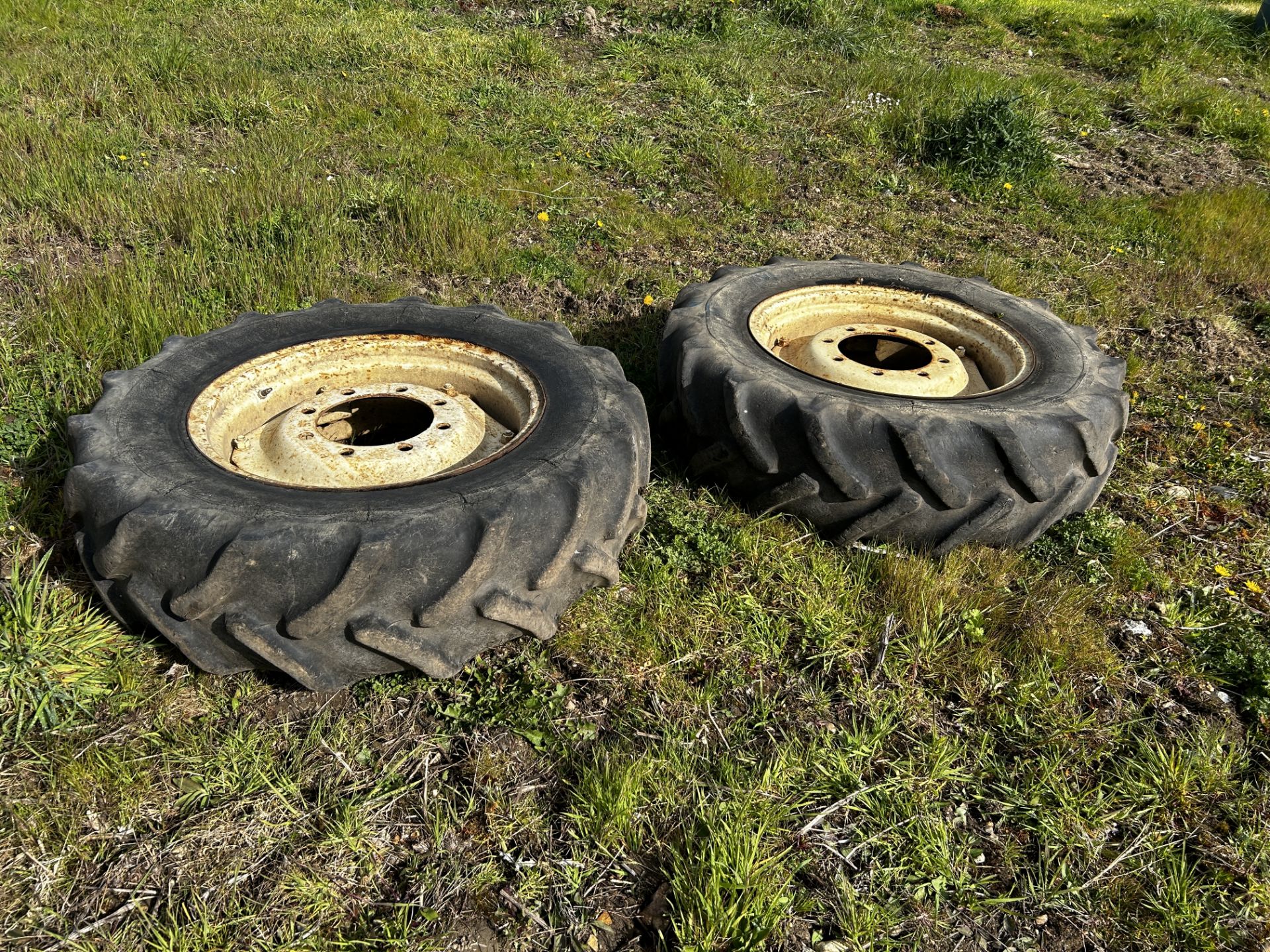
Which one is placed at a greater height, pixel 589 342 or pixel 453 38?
pixel 453 38

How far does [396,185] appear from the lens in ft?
17.4

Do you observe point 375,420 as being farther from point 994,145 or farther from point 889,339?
point 994,145

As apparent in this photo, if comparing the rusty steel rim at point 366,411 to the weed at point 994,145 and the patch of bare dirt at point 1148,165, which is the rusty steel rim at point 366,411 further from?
the patch of bare dirt at point 1148,165

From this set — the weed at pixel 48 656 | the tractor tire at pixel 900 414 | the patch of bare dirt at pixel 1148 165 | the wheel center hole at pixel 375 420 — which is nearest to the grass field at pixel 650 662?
the weed at pixel 48 656

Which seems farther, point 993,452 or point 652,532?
point 652,532

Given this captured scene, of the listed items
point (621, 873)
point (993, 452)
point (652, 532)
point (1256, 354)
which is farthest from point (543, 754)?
point (1256, 354)

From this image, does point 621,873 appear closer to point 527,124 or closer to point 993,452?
point 993,452

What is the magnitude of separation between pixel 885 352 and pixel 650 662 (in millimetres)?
1895

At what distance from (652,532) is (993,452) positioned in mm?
1163

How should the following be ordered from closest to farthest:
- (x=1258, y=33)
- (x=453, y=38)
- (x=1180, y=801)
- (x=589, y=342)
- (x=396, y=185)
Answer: (x=1180, y=801), (x=589, y=342), (x=396, y=185), (x=453, y=38), (x=1258, y=33)

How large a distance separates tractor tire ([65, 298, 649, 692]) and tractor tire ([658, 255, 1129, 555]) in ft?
1.41

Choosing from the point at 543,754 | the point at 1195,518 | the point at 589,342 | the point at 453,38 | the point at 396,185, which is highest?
the point at 453,38

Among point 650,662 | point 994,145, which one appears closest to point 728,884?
point 650,662

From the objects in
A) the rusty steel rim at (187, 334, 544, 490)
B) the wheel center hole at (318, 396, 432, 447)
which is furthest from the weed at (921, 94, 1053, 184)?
the wheel center hole at (318, 396, 432, 447)
